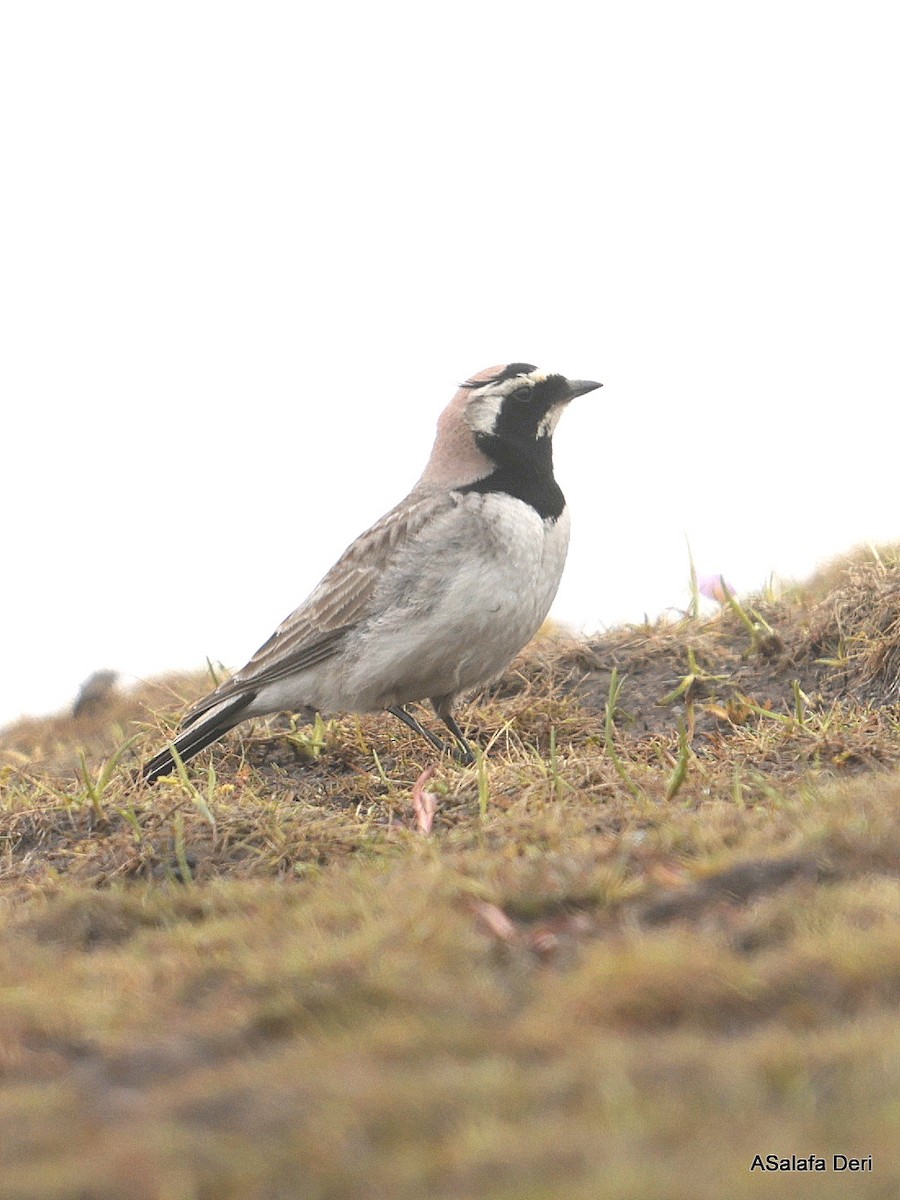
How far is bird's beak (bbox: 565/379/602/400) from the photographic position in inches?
309

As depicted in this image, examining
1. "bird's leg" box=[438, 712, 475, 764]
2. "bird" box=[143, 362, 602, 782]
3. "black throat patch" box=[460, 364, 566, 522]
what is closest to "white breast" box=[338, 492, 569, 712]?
"bird" box=[143, 362, 602, 782]

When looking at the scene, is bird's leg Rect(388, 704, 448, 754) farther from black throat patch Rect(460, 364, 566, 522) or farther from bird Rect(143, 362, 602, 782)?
black throat patch Rect(460, 364, 566, 522)

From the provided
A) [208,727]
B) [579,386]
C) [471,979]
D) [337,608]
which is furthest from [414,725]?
[471,979]

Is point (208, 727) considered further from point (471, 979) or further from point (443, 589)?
point (471, 979)

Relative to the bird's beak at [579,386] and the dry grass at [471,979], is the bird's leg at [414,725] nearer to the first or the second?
the dry grass at [471,979]

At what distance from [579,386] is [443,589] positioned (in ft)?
4.78

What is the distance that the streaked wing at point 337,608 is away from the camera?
747 centimetres

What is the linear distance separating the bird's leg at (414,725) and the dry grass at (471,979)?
1.75ft

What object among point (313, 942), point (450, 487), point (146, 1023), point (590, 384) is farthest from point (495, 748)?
point (146, 1023)

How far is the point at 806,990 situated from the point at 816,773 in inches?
103

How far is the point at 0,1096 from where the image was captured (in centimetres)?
323

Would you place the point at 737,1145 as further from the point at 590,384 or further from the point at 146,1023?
the point at 590,384

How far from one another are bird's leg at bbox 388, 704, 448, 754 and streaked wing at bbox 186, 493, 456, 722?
0.44m

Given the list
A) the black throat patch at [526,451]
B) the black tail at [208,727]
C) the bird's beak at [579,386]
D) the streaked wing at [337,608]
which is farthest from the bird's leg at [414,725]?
the bird's beak at [579,386]
